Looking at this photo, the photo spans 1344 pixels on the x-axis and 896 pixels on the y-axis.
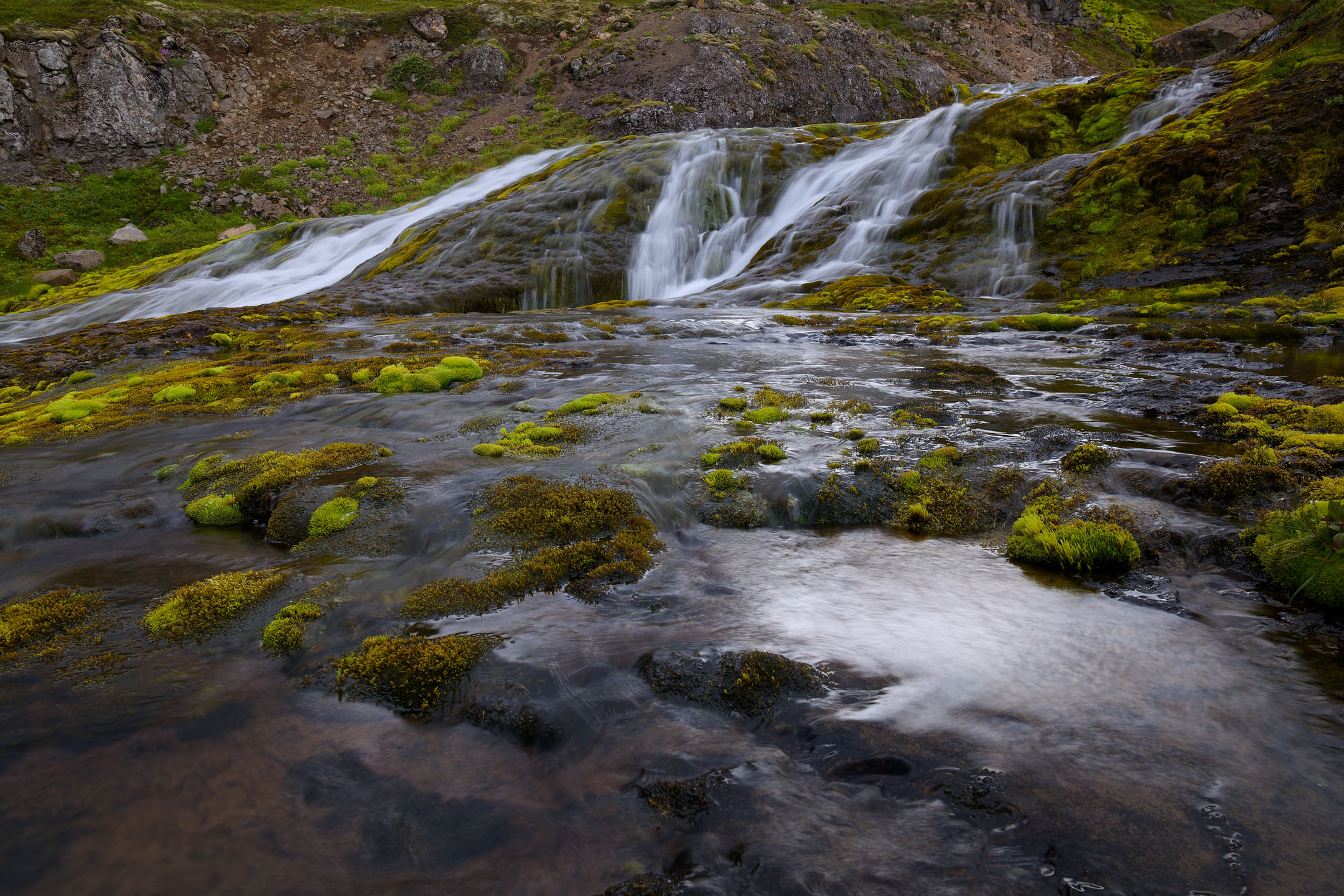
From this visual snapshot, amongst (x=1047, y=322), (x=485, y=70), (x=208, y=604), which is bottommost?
(x=208, y=604)

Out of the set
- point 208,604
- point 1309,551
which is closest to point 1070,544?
point 1309,551

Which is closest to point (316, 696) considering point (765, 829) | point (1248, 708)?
point (765, 829)

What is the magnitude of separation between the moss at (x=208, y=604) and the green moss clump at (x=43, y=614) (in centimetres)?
43

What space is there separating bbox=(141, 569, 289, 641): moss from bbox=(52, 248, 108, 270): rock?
39011mm

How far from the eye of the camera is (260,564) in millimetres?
4680

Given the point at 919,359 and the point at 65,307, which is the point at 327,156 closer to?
the point at 65,307

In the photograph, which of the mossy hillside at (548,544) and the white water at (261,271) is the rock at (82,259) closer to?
the white water at (261,271)

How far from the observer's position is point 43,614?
3998mm

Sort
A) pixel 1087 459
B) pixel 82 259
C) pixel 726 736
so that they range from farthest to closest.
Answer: pixel 82 259
pixel 1087 459
pixel 726 736

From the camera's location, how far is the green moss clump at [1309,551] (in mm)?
3787

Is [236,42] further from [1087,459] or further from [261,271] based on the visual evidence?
[1087,459]

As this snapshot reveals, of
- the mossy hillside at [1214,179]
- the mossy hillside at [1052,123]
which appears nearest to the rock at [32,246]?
the mossy hillside at [1052,123]

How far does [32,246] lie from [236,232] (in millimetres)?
8833

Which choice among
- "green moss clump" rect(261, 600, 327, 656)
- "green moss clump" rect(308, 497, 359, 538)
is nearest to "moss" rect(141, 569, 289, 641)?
"green moss clump" rect(261, 600, 327, 656)
